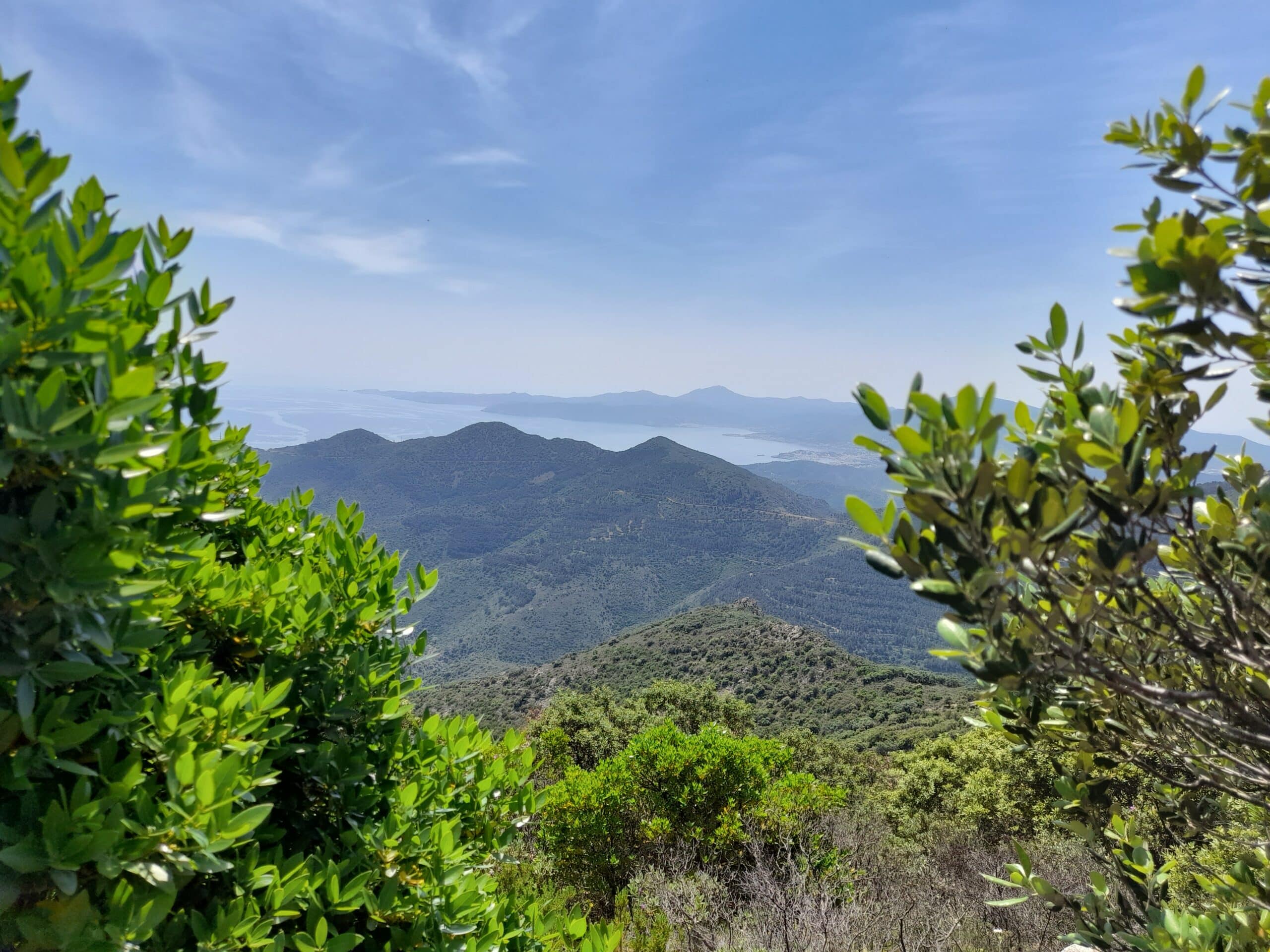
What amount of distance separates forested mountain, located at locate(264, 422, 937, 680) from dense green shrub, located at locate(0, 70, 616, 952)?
8724 centimetres

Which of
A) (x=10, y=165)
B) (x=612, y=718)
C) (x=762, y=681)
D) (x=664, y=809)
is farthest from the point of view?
(x=762, y=681)

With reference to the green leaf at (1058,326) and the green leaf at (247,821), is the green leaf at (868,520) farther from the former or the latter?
the green leaf at (247,821)

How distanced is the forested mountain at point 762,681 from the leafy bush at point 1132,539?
98.6ft

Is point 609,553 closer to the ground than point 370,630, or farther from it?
closer to the ground

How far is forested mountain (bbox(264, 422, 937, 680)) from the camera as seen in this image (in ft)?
373

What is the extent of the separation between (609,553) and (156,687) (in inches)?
5927

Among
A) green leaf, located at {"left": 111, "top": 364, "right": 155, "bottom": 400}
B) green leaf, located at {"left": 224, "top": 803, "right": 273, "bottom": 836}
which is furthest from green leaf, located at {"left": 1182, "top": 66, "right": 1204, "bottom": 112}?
green leaf, located at {"left": 224, "top": 803, "right": 273, "bottom": 836}

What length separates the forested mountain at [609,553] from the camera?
373 feet

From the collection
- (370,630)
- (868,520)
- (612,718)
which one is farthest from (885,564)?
(612,718)

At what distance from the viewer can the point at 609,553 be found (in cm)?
15100

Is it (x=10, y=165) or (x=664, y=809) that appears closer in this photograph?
(x=10, y=165)

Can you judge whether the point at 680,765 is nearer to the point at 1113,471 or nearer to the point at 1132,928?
the point at 1132,928

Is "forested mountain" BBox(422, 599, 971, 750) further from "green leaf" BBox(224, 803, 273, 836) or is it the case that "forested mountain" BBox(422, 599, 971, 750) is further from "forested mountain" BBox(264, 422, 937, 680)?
"forested mountain" BBox(264, 422, 937, 680)

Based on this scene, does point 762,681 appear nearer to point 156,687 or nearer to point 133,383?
point 156,687
